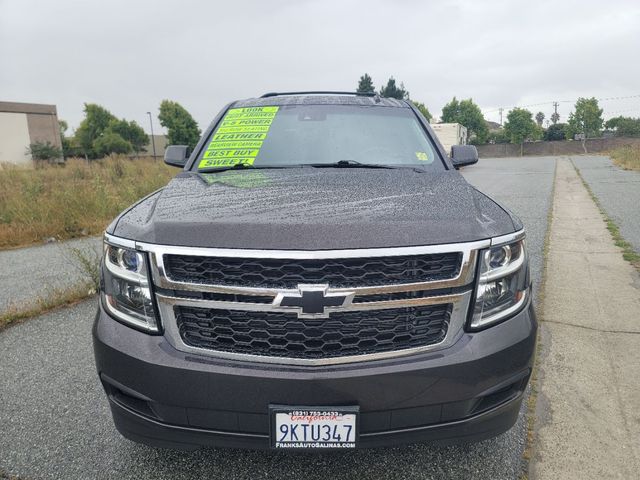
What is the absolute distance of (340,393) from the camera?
1573 mm

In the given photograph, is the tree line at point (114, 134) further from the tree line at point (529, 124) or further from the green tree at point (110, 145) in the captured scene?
the tree line at point (529, 124)

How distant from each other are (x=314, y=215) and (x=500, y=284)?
78cm

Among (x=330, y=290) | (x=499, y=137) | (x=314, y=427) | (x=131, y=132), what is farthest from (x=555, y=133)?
(x=314, y=427)

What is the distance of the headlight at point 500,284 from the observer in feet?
5.52

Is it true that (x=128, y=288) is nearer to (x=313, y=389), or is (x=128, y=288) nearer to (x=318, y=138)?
(x=313, y=389)

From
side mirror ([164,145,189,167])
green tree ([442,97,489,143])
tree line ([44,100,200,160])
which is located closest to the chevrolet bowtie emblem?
side mirror ([164,145,189,167])

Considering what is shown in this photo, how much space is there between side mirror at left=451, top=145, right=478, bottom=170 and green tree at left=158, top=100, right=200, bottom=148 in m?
57.4

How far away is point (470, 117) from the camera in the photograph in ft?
266

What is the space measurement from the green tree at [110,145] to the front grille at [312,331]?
59643 millimetres

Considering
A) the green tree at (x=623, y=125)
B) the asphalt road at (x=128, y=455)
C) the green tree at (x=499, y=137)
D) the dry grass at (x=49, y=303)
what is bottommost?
the asphalt road at (x=128, y=455)

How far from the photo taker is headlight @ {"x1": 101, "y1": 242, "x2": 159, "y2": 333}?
1689 mm

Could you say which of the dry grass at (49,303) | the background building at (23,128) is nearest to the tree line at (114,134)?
the background building at (23,128)

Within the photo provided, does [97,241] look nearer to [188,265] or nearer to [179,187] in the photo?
[179,187]

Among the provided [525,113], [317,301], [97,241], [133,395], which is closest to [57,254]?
[97,241]
